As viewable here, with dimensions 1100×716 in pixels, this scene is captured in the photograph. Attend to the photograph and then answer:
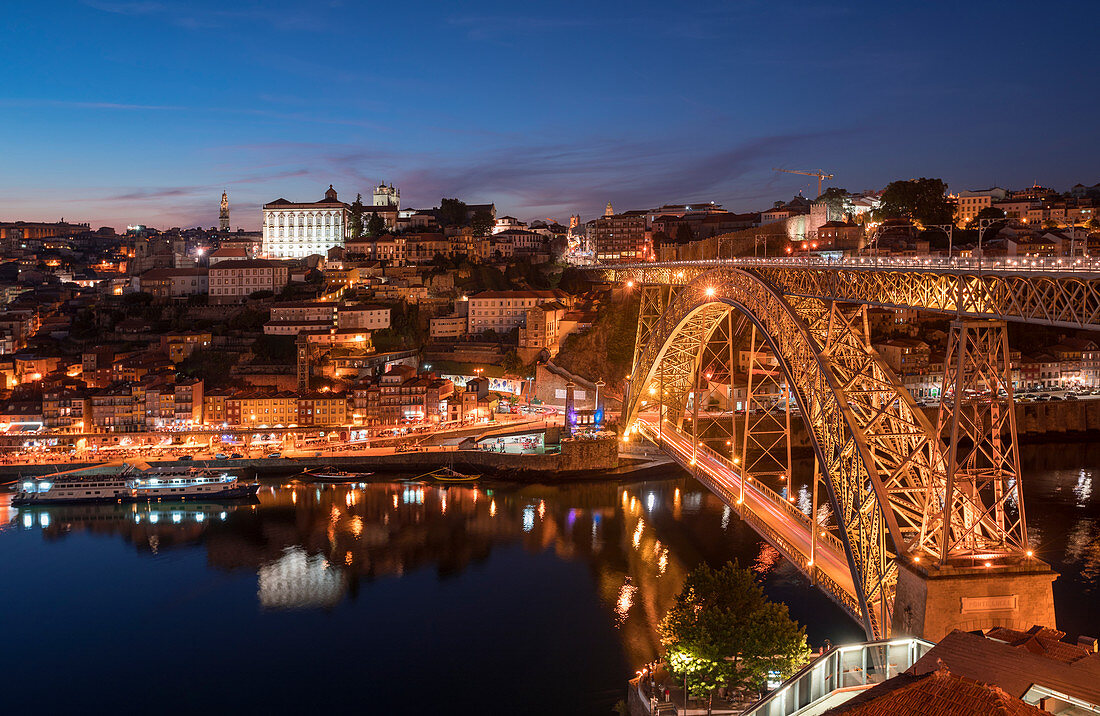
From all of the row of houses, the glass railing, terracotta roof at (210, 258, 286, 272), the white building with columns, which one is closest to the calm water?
the row of houses

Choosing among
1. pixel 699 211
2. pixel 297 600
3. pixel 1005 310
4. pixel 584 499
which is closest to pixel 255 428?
pixel 584 499

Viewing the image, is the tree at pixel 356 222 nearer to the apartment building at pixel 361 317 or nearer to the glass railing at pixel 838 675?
the apartment building at pixel 361 317

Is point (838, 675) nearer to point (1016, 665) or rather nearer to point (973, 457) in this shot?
point (1016, 665)

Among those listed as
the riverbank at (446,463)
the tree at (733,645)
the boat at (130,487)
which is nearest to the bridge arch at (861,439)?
the tree at (733,645)

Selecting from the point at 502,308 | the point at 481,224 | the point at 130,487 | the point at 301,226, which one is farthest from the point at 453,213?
the point at 130,487

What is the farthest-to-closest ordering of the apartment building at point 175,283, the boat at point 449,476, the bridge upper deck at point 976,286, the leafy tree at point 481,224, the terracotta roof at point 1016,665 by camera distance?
1. the leafy tree at point 481,224
2. the apartment building at point 175,283
3. the boat at point 449,476
4. the bridge upper deck at point 976,286
5. the terracotta roof at point 1016,665
